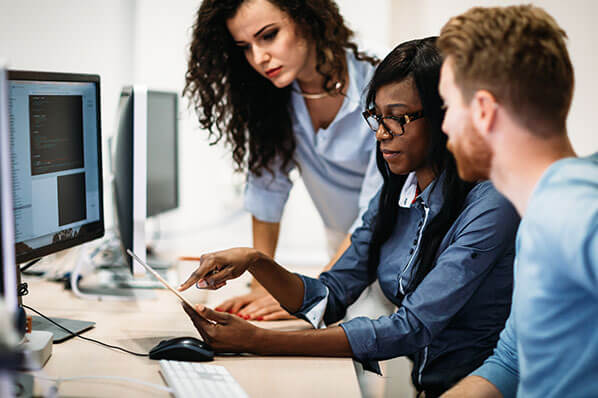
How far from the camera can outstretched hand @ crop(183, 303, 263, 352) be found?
3.66ft

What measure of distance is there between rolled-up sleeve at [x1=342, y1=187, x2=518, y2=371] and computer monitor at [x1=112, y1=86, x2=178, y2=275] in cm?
54

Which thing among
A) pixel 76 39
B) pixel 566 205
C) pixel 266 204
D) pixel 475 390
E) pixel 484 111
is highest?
pixel 76 39

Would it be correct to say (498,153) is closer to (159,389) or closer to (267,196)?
(159,389)

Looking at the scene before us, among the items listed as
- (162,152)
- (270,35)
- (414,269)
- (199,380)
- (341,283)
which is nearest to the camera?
(199,380)

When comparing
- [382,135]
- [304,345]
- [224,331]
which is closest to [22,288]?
[224,331]

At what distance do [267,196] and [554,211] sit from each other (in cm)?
122

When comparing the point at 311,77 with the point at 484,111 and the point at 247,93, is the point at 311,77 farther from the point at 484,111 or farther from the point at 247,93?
the point at 484,111

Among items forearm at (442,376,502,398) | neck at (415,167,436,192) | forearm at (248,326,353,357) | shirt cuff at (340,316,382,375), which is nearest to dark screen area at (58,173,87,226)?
forearm at (248,326,353,357)

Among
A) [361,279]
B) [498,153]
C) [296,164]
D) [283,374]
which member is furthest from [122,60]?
[498,153]

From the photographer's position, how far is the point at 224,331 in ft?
3.67

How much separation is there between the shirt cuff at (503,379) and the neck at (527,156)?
1.14 feet


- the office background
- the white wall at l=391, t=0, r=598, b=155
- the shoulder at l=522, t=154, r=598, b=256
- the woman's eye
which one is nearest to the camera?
the shoulder at l=522, t=154, r=598, b=256

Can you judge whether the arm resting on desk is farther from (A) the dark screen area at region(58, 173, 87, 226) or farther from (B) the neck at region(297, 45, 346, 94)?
(B) the neck at region(297, 45, 346, 94)

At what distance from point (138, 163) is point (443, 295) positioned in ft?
2.30
